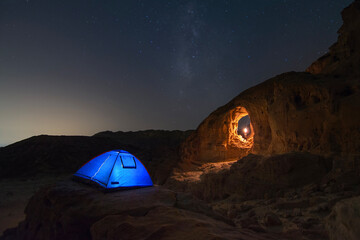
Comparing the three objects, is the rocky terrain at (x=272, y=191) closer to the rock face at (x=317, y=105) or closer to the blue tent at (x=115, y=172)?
the rock face at (x=317, y=105)

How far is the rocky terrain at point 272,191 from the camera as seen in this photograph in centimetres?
308

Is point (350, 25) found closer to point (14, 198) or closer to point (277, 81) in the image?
point (277, 81)

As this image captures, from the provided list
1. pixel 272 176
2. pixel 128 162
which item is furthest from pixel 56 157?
pixel 272 176

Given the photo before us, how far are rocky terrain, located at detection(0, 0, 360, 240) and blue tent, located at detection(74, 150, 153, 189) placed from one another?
0.39m

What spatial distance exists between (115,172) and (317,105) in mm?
9074

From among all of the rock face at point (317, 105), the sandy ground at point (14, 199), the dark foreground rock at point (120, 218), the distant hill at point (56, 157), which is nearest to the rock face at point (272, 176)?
the rock face at point (317, 105)

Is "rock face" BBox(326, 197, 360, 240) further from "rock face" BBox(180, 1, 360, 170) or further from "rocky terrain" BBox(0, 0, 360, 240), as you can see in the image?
"rock face" BBox(180, 1, 360, 170)

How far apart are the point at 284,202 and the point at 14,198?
13.3 m

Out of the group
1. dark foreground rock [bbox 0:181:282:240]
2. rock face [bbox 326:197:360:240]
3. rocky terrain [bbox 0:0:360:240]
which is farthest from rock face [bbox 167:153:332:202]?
rock face [bbox 326:197:360:240]

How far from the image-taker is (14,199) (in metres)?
10.2

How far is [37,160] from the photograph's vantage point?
19.3 meters

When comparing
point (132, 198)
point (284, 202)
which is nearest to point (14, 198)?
point (132, 198)

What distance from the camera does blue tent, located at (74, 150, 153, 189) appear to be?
18.2 feet

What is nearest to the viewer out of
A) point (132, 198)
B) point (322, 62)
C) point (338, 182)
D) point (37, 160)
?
point (132, 198)
